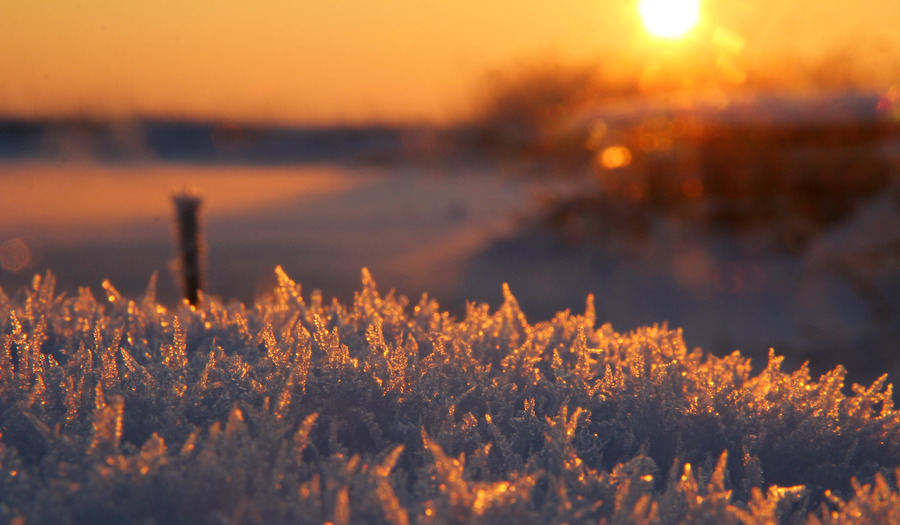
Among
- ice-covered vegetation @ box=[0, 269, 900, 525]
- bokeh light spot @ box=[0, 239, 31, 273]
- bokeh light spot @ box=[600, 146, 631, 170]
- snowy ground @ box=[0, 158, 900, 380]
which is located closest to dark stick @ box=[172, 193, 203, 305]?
ice-covered vegetation @ box=[0, 269, 900, 525]

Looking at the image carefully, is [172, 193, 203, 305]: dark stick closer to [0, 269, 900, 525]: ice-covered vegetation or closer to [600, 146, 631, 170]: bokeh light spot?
[0, 269, 900, 525]: ice-covered vegetation

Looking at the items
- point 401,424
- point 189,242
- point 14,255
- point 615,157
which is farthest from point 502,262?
point 401,424

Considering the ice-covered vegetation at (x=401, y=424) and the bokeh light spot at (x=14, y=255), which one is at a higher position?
the bokeh light spot at (x=14, y=255)

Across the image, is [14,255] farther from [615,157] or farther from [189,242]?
[615,157]

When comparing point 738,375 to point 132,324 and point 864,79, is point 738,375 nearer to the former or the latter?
point 132,324

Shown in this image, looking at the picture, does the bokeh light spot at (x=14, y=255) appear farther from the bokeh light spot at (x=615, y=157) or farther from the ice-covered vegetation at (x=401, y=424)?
the bokeh light spot at (x=615, y=157)

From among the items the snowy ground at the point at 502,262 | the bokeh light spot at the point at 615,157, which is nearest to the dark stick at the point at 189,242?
the snowy ground at the point at 502,262
